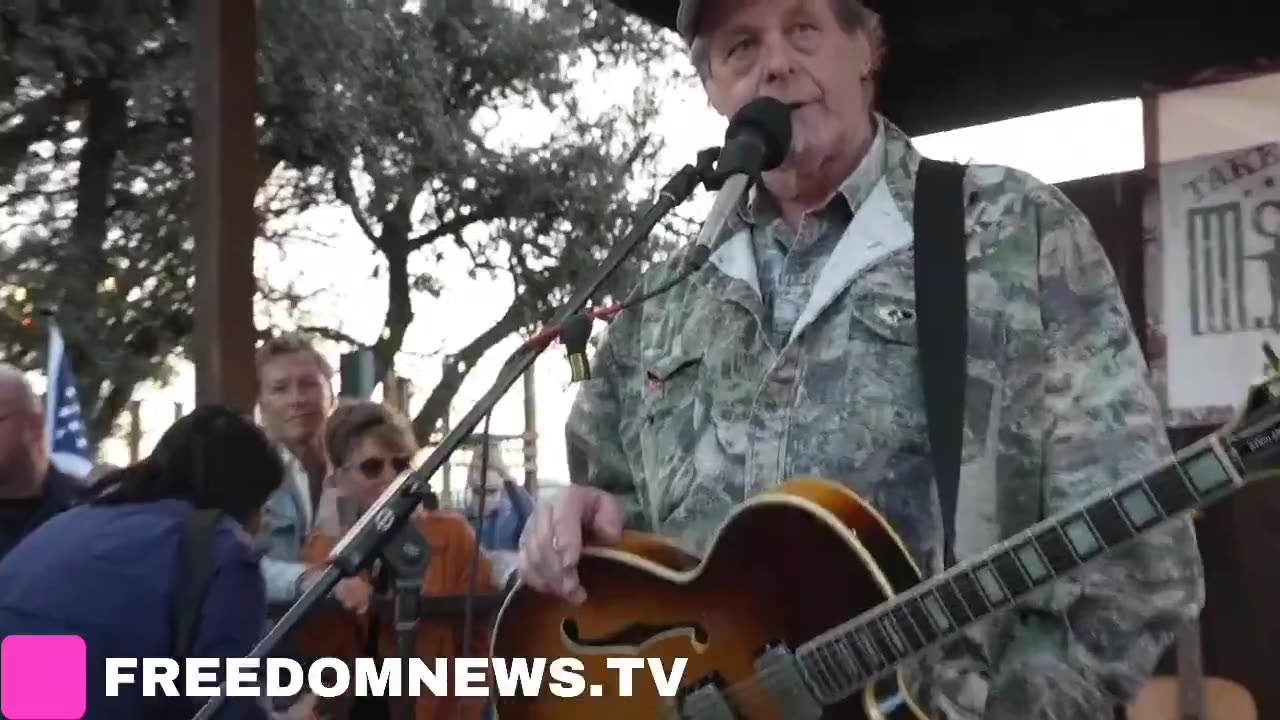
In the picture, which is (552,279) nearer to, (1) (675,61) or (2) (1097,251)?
(1) (675,61)

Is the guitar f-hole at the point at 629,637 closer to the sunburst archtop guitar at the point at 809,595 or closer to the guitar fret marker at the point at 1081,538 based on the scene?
the sunburst archtop guitar at the point at 809,595

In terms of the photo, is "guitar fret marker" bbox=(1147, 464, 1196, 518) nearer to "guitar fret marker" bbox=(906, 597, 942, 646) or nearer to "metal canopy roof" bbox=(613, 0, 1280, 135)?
"guitar fret marker" bbox=(906, 597, 942, 646)

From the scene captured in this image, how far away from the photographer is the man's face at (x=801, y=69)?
1.58 m

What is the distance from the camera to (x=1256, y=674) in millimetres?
2932

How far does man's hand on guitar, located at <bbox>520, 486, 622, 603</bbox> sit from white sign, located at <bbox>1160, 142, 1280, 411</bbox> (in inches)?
64.2

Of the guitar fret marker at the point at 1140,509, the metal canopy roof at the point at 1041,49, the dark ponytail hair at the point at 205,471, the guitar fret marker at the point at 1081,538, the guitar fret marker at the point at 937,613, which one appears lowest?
the guitar fret marker at the point at 937,613

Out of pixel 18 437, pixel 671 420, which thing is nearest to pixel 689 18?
pixel 671 420

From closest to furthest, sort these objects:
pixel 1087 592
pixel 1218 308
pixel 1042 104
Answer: pixel 1087 592
pixel 1218 308
pixel 1042 104

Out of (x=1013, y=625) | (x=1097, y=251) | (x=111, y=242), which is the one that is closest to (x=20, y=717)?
(x=1013, y=625)

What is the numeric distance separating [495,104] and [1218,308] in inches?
279

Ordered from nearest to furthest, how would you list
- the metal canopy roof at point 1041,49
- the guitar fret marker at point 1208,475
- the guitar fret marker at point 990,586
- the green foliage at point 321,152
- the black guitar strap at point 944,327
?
the guitar fret marker at point 1208,475, the guitar fret marker at point 990,586, the black guitar strap at point 944,327, the metal canopy roof at point 1041,49, the green foliage at point 321,152

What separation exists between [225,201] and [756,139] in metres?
2.07
